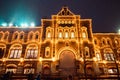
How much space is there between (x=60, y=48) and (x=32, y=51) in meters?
6.82

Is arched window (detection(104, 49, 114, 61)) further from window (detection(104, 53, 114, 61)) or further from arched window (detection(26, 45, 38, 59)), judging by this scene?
arched window (detection(26, 45, 38, 59))

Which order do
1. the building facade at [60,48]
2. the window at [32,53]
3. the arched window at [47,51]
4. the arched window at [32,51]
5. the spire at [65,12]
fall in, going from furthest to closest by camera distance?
the spire at [65,12], the arched window at [32,51], the window at [32,53], the arched window at [47,51], the building facade at [60,48]

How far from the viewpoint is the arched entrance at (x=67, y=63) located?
43.0 metres

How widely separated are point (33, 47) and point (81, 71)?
13.2 metres

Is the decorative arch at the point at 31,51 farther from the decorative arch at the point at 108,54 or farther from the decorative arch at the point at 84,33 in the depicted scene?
the decorative arch at the point at 108,54

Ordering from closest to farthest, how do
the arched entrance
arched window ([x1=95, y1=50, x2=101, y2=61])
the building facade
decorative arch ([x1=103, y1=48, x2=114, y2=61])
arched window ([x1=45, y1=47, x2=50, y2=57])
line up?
the arched entrance
the building facade
arched window ([x1=45, y1=47, x2=50, y2=57])
arched window ([x1=95, y1=50, x2=101, y2=61])
decorative arch ([x1=103, y1=48, x2=114, y2=61])

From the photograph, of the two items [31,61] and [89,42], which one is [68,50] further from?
[31,61]

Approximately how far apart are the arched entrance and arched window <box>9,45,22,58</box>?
401 inches

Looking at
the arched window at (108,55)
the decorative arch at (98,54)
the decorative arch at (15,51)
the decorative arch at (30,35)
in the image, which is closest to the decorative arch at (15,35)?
the decorative arch at (15,51)

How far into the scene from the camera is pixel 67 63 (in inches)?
1750

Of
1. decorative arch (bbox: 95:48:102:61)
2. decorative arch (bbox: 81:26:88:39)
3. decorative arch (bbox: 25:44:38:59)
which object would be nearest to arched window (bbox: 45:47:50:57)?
decorative arch (bbox: 25:44:38:59)

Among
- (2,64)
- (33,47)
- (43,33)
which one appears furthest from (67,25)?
(2,64)

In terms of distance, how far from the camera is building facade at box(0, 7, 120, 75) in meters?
43.7

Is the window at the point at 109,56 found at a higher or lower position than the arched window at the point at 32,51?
lower
